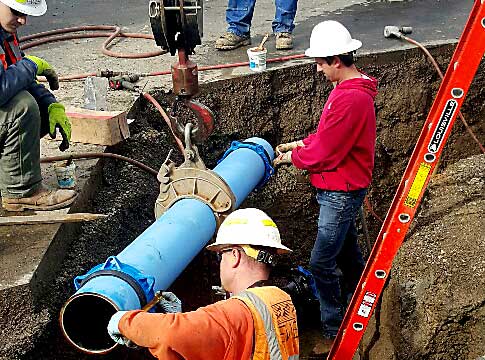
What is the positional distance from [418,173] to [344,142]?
1.73 ft

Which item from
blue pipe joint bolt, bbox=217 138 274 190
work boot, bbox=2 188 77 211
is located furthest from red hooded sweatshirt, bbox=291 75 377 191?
work boot, bbox=2 188 77 211

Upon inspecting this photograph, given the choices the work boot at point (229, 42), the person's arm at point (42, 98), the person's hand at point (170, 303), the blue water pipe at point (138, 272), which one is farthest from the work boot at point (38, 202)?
the work boot at point (229, 42)

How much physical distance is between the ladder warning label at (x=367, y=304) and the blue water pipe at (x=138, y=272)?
40.2 inches

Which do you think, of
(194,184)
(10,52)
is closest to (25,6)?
(10,52)

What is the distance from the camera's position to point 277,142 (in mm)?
6359

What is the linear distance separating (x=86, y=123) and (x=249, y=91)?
1.72 m

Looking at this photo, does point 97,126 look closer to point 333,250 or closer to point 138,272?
point 333,250

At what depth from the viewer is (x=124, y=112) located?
198 inches

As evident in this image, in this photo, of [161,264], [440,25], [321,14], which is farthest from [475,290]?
[321,14]

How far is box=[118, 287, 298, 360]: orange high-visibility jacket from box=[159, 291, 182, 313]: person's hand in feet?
1.45

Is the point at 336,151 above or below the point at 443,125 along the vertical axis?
below

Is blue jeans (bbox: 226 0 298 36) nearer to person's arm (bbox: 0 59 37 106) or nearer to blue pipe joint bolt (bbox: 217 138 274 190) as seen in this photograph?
blue pipe joint bolt (bbox: 217 138 274 190)

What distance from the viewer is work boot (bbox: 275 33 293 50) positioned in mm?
6461

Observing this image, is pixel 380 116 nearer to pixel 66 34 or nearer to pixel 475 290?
pixel 475 290
